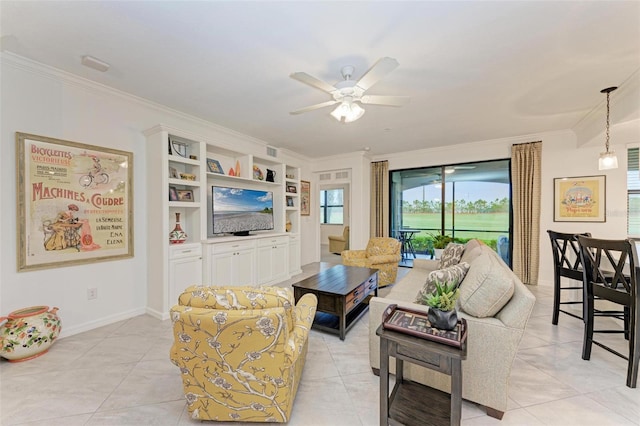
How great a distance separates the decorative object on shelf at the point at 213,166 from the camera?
12.5 feet

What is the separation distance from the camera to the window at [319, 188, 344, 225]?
970 cm

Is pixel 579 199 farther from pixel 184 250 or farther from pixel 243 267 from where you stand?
pixel 184 250

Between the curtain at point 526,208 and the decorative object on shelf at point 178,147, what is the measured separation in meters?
5.42

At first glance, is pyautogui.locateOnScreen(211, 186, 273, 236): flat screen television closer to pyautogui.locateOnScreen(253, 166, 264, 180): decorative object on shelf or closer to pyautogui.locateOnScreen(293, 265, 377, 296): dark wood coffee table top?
pyautogui.locateOnScreen(253, 166, 264, 180): decorative object on shelf

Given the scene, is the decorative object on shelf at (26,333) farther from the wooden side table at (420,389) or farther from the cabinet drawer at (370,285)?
the cabinet drawer at (370,285)

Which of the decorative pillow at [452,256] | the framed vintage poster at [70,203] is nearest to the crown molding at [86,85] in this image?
the framed vintage poster at [70,203]

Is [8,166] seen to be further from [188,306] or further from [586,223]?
[586,223]

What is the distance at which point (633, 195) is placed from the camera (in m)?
3.89

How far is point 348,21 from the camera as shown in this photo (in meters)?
1.79

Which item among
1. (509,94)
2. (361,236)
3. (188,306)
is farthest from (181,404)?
(361,236)

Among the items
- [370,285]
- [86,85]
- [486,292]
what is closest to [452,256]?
[370,285]

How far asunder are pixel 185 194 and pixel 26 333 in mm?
1932

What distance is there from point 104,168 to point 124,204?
0.44 meters

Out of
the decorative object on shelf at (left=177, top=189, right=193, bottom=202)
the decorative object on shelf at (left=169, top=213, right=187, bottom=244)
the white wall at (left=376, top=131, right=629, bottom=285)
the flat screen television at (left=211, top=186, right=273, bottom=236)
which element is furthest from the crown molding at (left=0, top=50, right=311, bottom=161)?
the white wall at (left=376, top=131, right=629, bottom=285)
